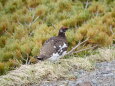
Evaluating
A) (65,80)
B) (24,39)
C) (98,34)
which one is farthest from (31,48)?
(65,80)

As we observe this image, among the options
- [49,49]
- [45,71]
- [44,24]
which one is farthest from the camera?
[44,24]

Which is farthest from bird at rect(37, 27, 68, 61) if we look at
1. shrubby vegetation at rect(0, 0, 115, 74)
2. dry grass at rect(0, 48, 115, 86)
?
shrubby vegetation at rect(0, 0, 115, 74)

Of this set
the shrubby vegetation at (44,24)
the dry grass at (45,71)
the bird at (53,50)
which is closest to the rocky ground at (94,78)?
the dry grass at (45,71)

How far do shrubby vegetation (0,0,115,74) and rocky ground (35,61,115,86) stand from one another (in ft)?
4.56

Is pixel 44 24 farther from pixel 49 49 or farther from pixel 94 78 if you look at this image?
pixel 94 78

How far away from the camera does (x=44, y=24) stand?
8.39 metres

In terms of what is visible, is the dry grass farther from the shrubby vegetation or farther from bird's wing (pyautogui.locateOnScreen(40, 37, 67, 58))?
the shrubby vegetation

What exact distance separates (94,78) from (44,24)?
144 inches

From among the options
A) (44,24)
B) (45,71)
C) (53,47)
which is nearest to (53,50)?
(53,47)

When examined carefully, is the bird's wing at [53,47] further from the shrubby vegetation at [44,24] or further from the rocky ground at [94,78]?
the rocky ground at [94,78]

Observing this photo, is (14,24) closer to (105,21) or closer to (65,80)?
(105,21)

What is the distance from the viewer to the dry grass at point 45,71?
16.9 feet

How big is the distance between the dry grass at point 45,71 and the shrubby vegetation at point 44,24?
913 mm

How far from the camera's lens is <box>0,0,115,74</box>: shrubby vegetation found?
6.90 metres
